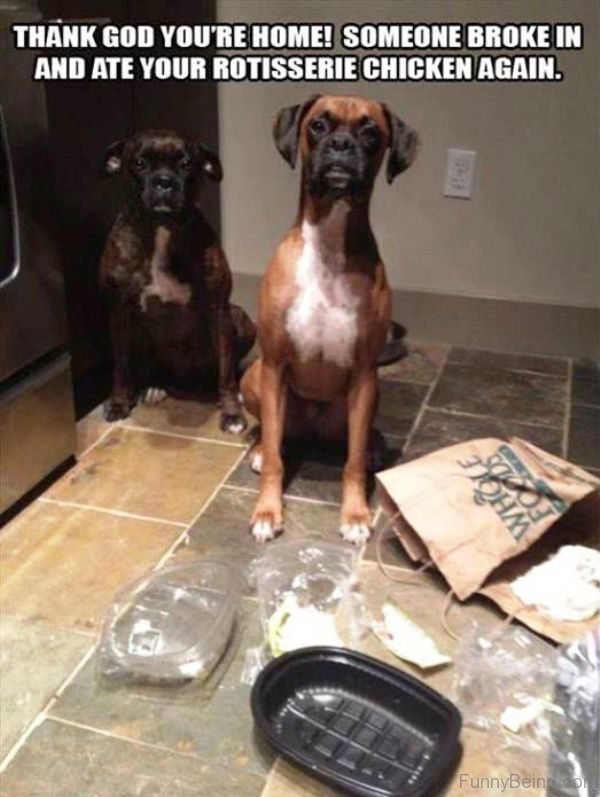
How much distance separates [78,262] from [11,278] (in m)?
0.46

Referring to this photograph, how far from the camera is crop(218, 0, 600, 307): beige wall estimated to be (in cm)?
232

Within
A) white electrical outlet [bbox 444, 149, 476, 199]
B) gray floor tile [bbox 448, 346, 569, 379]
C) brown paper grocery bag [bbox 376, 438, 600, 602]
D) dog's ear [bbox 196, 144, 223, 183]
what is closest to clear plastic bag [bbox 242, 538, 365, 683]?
brown paper grocery bag [bbox 376, 438, 600, 602]

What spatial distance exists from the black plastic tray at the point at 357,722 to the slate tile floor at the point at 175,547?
44mm

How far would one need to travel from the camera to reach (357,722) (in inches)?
47.7

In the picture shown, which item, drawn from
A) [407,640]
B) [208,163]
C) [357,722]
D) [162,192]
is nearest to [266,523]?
[407,640]

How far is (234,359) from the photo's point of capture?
215cm

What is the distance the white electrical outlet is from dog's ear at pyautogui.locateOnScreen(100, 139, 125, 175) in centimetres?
99

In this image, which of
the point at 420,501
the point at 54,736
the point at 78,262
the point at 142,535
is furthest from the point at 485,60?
the point at 54,736

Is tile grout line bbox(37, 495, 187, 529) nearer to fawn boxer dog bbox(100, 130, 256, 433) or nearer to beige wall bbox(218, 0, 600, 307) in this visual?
fawn boxer dog bbox(100, 130, 256, 433)

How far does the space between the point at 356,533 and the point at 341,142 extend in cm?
72

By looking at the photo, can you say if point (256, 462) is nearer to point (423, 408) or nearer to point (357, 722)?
point (423, 408)

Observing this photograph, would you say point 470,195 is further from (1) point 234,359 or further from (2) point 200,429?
(2) point 200,429

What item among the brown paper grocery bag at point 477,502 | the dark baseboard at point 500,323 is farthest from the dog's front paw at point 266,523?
the dark baseboard at point 500,323

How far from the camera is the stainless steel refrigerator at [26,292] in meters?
1.51
